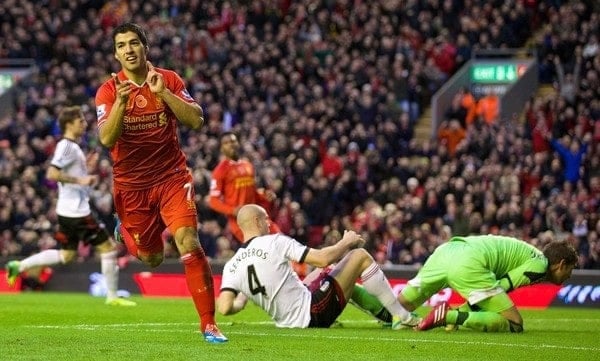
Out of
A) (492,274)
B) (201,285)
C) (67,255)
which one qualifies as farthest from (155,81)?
(67,255)

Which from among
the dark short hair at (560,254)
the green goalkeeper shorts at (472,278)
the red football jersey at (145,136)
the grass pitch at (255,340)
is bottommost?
the grass pitch at (255,340)

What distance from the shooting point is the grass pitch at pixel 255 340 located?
10.3 m

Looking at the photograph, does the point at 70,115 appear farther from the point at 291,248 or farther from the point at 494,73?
the point at 494,73

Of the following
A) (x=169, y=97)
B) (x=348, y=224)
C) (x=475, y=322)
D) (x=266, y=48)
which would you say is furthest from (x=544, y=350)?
(x=266, y=48)

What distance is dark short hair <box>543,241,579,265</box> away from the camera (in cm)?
1323

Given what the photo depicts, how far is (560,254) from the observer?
1325cm

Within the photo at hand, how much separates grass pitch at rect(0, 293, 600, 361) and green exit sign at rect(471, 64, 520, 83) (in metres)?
14.8

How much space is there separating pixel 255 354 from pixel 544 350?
261cm

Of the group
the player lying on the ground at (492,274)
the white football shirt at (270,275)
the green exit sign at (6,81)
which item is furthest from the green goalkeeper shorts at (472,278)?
the green exit sign at (6,81)

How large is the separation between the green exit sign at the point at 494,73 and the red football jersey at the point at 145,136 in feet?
64.4

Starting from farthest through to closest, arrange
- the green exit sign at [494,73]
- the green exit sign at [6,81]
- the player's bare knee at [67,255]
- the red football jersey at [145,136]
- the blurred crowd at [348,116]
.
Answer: the green exit sign at [6,81] → the green exit sign at [494,73] → the blurred crowd at [348,116] → the player's bare knee at [67,255] → the red football jersey at [145,136]

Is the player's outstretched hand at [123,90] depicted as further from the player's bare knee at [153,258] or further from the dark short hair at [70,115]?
the dark short hair at [70,115]

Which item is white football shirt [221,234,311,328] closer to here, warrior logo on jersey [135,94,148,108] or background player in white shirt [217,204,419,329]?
background player in white shirt [217,204,419,329]

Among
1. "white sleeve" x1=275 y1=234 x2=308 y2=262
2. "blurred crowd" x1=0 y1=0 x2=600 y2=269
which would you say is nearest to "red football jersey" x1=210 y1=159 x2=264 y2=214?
"blurred crowd" x1=0 y1=0 x2=600 y2=269
